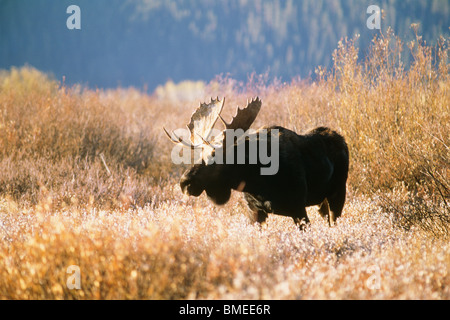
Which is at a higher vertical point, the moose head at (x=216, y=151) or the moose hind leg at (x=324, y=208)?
the moose head at (x=216, y=151)

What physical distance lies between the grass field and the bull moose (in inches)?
11.7

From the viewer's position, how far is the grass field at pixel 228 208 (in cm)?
312

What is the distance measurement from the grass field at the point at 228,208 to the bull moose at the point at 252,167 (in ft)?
0.98

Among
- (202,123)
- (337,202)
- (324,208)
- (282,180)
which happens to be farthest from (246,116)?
(324,208)

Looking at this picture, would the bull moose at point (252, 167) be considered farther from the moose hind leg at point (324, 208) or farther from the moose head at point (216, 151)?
the moose hind leg at point (324, 208)

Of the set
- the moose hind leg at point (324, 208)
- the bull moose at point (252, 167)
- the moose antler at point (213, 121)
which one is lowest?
the moose hind leg at point (324, 208)

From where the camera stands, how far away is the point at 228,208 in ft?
21.2

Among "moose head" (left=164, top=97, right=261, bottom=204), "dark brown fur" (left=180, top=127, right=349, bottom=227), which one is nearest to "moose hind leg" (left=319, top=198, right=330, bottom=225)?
"dark brown fur" (left=180, top=127, right=349, bottom=227)

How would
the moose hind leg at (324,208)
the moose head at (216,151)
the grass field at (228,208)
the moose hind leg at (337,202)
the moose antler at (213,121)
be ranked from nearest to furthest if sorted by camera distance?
the grass field at (228,208)
the moose head at (216,151)
the moose antler at (213,121)
the moose hind leg at (337,202)
the moose hind leg at (324,208)

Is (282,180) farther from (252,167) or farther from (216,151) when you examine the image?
(216,151)

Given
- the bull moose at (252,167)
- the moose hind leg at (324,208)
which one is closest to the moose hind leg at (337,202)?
the moose hind leg at (324,208)

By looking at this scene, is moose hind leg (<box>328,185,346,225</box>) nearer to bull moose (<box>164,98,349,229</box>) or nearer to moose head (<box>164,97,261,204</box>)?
bull moose (<box>164,98,349,229</box>)

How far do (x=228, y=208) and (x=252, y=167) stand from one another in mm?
2178

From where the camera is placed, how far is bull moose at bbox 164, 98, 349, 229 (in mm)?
4219
